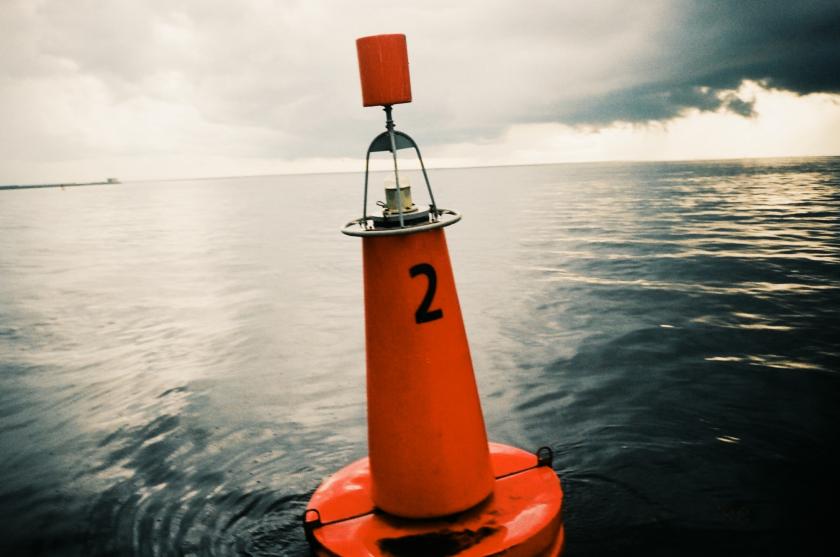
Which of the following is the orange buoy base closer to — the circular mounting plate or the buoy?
the buoy

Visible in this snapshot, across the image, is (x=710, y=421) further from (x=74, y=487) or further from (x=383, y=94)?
(x=74, y=487)

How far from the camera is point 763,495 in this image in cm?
471

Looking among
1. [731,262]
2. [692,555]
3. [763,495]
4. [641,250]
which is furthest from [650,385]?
[641,250]

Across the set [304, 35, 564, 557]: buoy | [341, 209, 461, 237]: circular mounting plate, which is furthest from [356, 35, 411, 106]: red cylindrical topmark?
[341, 209, 461, 237]: circular mounting plate

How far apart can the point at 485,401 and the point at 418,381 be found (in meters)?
4.72

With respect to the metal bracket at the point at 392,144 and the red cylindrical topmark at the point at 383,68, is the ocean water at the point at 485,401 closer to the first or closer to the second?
the metal bracket at the point at 392,144

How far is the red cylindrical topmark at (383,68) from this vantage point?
2.45 metres

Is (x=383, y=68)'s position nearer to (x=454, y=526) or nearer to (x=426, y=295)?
(x=426, y=295)

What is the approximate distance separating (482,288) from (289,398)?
837cm

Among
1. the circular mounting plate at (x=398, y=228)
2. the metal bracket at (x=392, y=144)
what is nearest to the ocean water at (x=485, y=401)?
the circular mounting plate at (x=398, y=228)

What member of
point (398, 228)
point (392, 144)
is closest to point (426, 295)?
point (398, 228)

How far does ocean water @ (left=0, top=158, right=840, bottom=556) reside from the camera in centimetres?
459

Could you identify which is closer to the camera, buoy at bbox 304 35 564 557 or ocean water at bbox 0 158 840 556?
buoy at bbox 304 35 564 557

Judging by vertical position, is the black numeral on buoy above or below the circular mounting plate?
below
